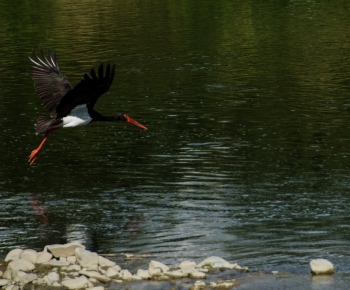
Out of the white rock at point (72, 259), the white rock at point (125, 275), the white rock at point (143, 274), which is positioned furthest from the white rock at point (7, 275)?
the white rock at point (143, 274)

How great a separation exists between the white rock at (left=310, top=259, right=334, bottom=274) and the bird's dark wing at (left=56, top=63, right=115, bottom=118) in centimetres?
419

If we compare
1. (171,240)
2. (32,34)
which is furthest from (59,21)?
(171,240)

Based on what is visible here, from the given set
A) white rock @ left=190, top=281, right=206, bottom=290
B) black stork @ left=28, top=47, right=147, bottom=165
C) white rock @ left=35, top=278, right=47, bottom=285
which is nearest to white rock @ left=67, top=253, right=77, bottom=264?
white rock @ left=35, top=278, right=47, bottom=285

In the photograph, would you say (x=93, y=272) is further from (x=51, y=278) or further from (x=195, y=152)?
(x=195, y=152)

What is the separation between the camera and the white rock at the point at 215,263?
1141cm

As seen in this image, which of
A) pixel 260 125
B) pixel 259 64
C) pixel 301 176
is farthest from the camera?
pixel 259 64

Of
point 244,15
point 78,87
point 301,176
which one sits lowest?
point 244,15

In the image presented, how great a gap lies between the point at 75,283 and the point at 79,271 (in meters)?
0.44

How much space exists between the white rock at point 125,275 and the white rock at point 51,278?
0.72m

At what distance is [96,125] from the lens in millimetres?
20672

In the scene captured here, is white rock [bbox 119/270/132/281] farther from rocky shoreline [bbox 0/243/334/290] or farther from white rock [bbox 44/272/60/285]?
white rock [bbox 44/272/60/285]

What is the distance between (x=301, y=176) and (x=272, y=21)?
22069 mm

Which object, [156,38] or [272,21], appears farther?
[272,21]

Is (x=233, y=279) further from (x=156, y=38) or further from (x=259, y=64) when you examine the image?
(x=156, y=38)
